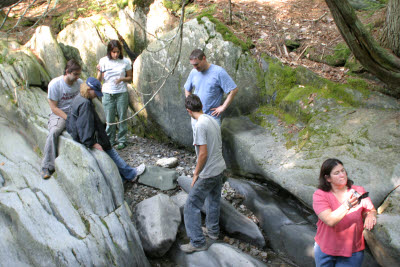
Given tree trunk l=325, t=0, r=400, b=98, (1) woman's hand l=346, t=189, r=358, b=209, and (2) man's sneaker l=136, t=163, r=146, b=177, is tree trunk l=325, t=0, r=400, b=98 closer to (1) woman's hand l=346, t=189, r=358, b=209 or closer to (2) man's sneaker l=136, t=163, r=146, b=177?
(1) woman's hand l=346, t=189, r=358, b=209

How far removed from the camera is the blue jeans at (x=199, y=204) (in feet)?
15.3

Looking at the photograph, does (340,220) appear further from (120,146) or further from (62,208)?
(120,146)

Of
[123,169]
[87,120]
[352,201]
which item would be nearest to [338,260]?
[352,201]

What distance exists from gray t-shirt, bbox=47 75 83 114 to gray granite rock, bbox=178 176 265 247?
10.4 feet

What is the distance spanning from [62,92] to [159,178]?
2305 millimetres

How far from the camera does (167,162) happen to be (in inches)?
278

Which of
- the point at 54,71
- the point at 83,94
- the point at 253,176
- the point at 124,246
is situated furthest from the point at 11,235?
the point at 54,71

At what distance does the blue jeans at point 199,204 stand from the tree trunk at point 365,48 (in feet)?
9.03

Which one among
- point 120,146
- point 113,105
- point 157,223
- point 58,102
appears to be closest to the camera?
point 157,223

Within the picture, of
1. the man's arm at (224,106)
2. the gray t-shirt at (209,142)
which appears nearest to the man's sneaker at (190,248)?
the gray t-shirt at (209,142)

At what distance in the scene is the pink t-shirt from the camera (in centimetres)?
338

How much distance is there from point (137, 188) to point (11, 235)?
2242mm

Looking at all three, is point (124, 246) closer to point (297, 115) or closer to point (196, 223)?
point (196, 223)

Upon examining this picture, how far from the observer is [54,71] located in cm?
831
